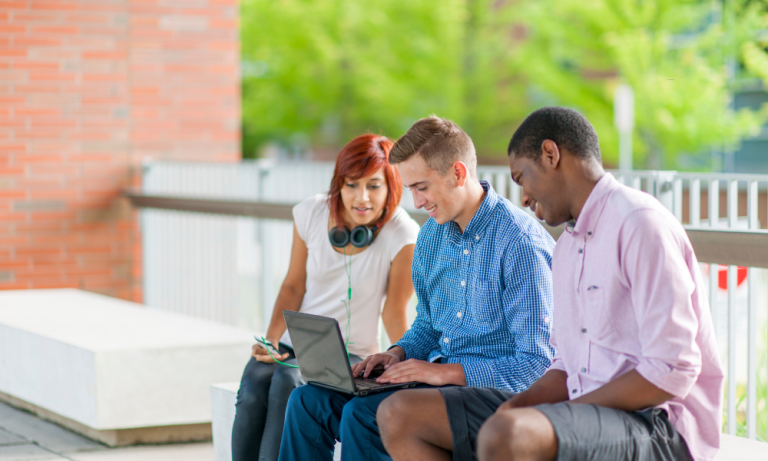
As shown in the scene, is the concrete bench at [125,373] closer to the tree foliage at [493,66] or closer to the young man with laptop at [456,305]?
the young man with laptop at [456,305]

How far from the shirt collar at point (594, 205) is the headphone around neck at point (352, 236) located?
135 cm

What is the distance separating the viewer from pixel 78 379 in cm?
416

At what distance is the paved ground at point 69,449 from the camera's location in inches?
160

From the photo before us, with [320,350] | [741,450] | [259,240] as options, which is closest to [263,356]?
[320,350]

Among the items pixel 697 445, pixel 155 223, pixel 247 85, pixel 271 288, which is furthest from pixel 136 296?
pixel 247 85

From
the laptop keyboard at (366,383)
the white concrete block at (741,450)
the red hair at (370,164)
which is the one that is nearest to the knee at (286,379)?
the laptop keyboard at (366,383)

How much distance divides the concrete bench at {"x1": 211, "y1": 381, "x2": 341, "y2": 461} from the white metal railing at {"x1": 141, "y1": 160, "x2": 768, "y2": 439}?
160 cm

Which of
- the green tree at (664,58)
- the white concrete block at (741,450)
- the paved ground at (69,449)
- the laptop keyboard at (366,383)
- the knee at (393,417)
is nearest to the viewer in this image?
the knee at (393,417)

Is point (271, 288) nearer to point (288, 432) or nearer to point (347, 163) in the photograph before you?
point (347, 163)

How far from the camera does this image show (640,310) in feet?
6.57

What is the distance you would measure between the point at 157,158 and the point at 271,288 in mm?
2571

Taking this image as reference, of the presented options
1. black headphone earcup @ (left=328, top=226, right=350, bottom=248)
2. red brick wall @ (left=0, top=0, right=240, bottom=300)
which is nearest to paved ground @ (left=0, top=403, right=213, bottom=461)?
black headphone earcup @ (left=328, top=226, right=350, bottom=248)

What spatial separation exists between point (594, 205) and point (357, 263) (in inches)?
58.3

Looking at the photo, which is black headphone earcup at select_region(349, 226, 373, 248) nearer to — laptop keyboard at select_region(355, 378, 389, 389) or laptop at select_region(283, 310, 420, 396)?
laptop at select_region(283, 310, 420, 396)
